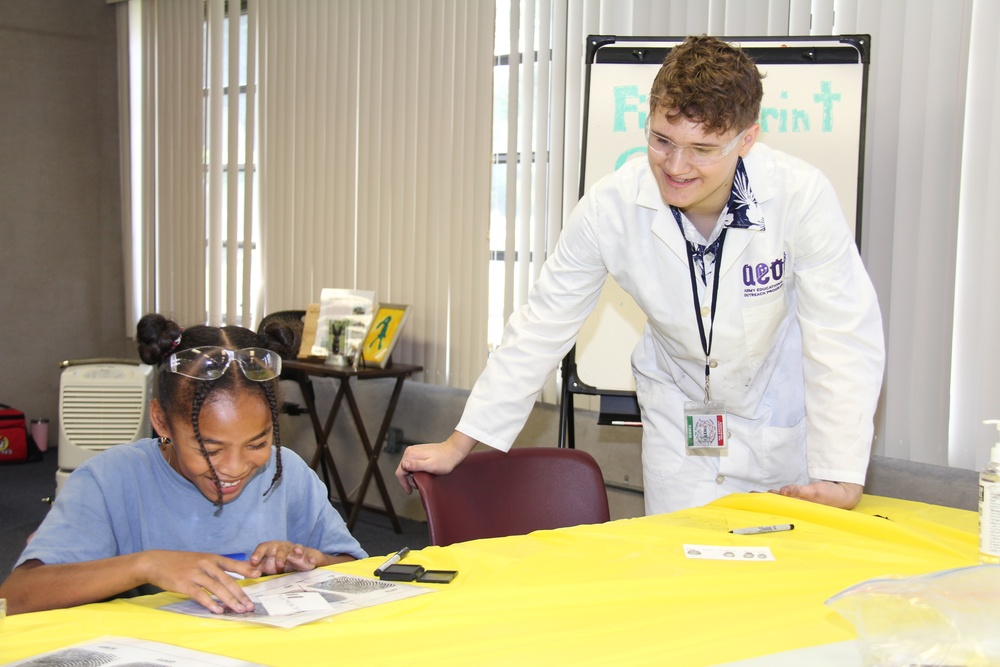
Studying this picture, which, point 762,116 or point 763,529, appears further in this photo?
point 762,116

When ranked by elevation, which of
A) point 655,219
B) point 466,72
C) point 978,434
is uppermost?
point 466,72

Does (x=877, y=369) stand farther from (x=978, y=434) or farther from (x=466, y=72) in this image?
(x=466, y=72)

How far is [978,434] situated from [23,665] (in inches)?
98.9

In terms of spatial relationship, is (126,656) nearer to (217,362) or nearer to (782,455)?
(217,362)

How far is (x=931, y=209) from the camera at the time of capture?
109 inches

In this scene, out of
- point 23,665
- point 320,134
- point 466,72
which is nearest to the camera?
point 23,665

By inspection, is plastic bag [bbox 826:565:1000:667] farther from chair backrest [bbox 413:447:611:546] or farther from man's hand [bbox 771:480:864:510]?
chair backrest [bbox 413:447:611:546]

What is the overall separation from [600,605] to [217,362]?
709mm

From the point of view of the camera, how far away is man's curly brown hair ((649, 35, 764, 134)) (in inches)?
64.8

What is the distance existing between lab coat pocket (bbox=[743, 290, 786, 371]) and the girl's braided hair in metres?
0.90

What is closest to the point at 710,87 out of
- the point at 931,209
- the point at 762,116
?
the point at 762,116

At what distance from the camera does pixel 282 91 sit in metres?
5.05

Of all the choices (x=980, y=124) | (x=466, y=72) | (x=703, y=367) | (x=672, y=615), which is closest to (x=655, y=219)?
(x=703, y=367)

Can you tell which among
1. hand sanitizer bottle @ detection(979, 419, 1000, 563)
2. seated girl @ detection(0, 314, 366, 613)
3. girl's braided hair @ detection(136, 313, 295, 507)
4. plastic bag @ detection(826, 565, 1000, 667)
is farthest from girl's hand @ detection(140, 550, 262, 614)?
hand sanitizer bottle @ detection(979, 419, 1000, 563)
